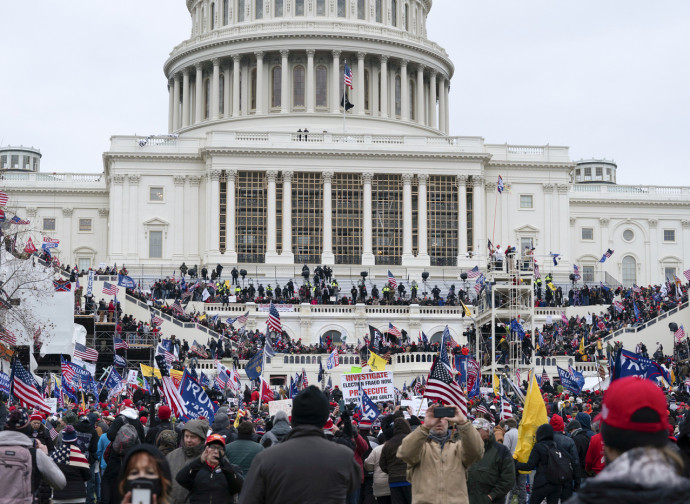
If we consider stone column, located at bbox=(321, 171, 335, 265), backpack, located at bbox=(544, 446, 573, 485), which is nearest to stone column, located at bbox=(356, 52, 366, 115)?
stone column, located at bbox=(321, 171, 335, 265)

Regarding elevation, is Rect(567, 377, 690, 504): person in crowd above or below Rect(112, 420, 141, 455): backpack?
above

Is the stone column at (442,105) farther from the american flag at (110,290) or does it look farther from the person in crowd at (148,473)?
the person in crowd at (148,473)

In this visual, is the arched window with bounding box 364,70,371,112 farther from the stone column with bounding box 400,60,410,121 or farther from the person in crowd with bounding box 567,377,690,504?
the person in crowd with bounding box 567,377,690,504

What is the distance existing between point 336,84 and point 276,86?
489cm

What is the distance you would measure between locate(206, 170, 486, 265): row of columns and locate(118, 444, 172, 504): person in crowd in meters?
74.2

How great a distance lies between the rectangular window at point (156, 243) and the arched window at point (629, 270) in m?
34.2

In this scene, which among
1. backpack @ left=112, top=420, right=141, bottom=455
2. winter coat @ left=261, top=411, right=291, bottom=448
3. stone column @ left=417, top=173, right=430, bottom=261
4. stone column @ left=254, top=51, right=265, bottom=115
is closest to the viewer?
backpack @ left=112, top=420, right=141, bottom=455

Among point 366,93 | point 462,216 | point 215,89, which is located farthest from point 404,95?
point 462,216

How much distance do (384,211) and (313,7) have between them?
23.8 meters

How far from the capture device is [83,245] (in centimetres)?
9231

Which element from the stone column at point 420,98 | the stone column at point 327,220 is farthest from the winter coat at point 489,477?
the stone column at point 420,98

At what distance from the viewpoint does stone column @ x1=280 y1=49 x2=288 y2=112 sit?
9712 centimetres

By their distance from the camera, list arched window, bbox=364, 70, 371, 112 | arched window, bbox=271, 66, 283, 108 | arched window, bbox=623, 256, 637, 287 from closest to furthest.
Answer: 1. arched window, bbox=623, 256, 637, 287
2. arched window, bbox=271, 66, 283, 108
3. arched window, bbox=364, 70, 371, 112

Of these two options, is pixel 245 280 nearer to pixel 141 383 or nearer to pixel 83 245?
pixel 83 245
